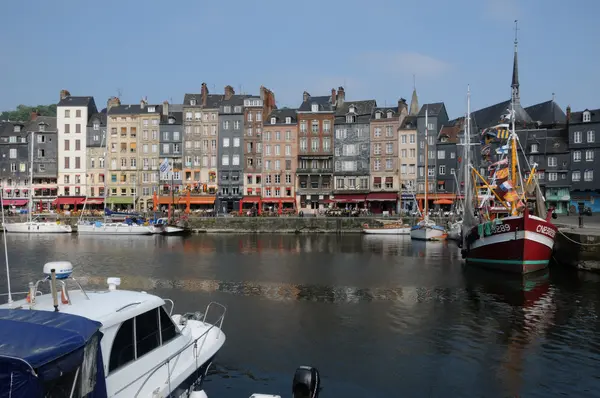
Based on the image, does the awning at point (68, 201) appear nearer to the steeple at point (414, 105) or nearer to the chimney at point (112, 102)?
the chimney at point (112, 102)

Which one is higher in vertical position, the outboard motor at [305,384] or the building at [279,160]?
the building at [279,160]

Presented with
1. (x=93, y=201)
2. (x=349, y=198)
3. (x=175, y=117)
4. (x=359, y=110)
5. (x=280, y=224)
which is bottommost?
(x=280, y=224)

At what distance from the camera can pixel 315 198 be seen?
261ft

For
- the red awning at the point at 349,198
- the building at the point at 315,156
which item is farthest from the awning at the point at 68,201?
the red awning at the point at 349,198

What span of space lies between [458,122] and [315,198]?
24.8 metres

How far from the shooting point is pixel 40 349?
6312 mm

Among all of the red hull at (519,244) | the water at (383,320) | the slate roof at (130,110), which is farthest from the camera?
the slate roof at (130,110)

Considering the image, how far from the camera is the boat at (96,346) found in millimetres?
6238

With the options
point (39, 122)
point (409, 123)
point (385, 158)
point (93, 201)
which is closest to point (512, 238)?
point (385, 158)

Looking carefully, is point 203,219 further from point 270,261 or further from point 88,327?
point 88,327

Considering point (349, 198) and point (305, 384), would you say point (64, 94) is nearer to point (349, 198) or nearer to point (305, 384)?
point (349, 198)

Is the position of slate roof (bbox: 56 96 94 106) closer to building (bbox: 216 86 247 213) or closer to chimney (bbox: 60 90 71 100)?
chimney (bbox: 60 90 71 100)

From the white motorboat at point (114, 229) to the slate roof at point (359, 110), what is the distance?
115 ft

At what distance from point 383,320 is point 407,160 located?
61408 millimetres
